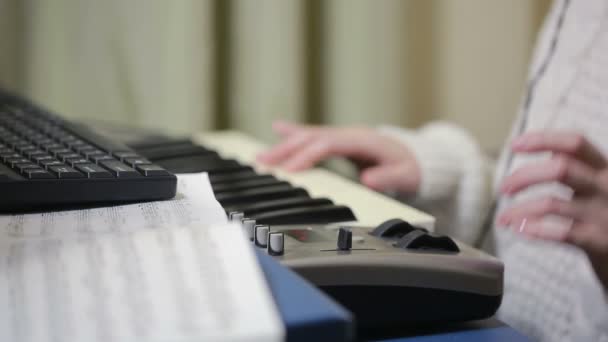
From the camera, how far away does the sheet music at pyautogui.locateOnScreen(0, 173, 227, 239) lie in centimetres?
38

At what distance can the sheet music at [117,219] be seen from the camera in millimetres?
380

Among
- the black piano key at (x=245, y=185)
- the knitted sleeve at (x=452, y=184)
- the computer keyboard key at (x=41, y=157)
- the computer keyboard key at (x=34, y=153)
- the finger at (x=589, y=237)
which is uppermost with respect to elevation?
the computer keyboard key at (x=41, y=157)

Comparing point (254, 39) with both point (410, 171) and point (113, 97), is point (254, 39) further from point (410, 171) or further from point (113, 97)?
point (410, 171)

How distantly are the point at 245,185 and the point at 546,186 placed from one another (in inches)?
16.0

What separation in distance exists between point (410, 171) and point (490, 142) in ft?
1.63

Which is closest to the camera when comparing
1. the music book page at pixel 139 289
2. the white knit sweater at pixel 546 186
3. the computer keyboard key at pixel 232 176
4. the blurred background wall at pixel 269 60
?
the music book page at pixel 139 289

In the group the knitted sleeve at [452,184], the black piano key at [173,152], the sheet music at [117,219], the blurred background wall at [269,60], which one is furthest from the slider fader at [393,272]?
the blurred background wall at [269,60]

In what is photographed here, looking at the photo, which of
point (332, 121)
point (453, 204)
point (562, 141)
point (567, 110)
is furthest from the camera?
point (332, 121)

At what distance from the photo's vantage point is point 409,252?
1.31 ft

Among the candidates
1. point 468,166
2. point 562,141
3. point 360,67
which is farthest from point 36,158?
point 360,67

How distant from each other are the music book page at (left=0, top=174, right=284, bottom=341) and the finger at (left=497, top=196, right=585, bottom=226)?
0.25 meters

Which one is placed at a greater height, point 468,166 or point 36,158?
point 36,158

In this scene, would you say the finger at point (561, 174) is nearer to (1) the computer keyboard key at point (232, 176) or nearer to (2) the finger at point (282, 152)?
(1) the computer keyboard key at point (232, 176)

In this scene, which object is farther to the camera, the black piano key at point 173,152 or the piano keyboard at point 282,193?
the black piano key at point 173,152
